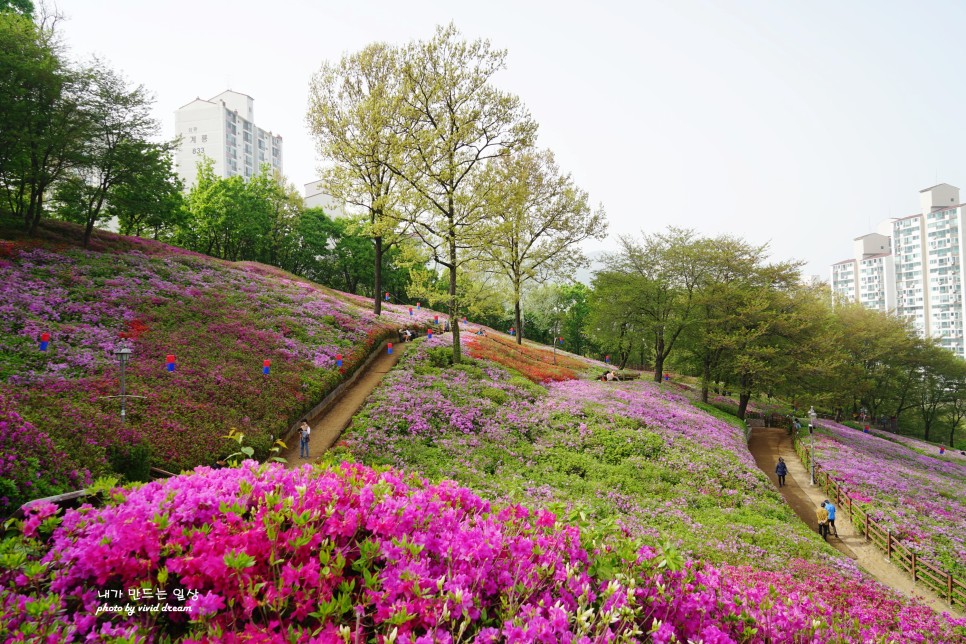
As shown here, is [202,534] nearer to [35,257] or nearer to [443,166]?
[443,166]

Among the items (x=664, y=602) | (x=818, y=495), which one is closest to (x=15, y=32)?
(x=664, y=602)

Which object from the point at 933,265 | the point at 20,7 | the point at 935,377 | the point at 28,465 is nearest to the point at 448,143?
the point at 28,465

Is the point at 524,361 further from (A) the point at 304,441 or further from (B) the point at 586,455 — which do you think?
(A) the point at 304,441

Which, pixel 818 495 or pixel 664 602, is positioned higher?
pixel 664 602

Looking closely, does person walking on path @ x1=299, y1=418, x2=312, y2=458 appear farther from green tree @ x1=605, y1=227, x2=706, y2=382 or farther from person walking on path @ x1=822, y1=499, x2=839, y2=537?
green tree @ x1=605, y1=227, x2=706, y2=382

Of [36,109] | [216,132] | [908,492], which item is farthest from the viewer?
[216,132]

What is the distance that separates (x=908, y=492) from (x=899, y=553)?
771 centimetres

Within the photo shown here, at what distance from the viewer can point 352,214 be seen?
31875 mm

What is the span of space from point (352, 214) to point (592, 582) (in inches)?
1226

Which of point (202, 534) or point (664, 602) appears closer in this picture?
point (202, 534)

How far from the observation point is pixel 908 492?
19250 mm

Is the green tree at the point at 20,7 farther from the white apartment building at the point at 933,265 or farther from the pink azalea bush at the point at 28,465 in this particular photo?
the white apartment building at the point at 933,265

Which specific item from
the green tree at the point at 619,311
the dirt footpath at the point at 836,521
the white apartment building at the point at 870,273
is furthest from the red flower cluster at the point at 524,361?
the white apartment building at the point at 870,273

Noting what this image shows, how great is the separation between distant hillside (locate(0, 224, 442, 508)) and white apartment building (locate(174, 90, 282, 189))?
68.6 metres
